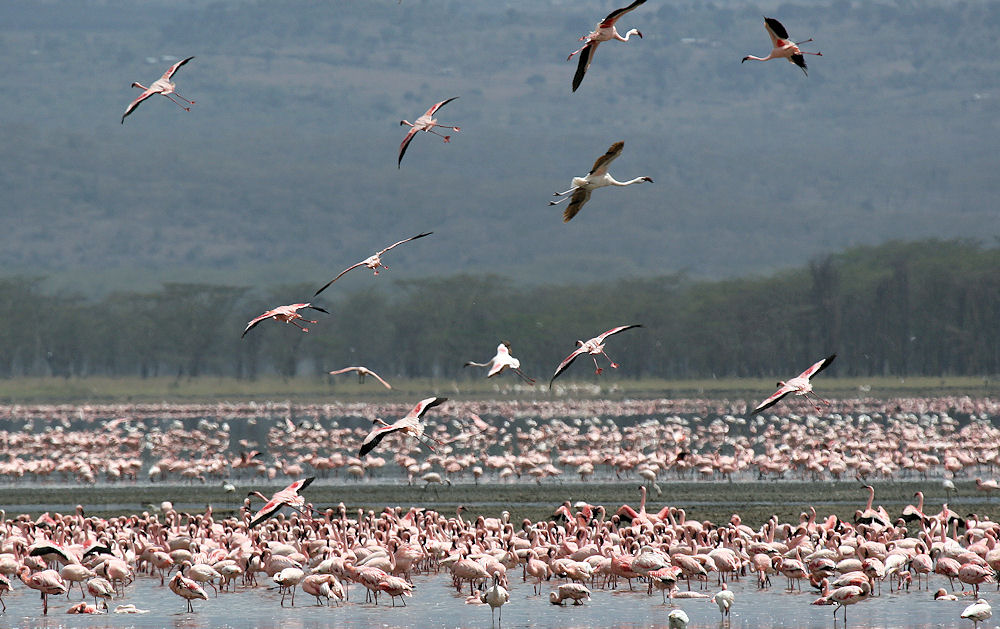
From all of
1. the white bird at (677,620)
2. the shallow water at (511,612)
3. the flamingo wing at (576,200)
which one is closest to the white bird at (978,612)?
the shallow water at (511,612)

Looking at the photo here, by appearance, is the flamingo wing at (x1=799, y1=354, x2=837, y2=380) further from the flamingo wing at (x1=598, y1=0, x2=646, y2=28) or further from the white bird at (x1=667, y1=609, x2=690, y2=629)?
the flamingo wing at (x1=598, y1=0, x2=646, y2=28)

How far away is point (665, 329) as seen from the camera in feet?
337

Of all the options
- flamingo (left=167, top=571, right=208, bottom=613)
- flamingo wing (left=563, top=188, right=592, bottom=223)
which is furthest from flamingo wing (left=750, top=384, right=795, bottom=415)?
flamingo (left=167, top=571, right=208, bottom=613)

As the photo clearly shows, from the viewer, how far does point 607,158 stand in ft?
41.4

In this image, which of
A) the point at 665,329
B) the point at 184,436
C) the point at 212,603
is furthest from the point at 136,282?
the point at 212,603

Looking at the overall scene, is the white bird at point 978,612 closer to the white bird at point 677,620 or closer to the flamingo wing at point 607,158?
the white bird at point 677,620

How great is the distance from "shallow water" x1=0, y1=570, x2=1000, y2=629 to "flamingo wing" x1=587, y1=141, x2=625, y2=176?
462 cm

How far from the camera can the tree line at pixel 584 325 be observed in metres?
96.6

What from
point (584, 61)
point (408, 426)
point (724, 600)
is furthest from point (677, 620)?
point (584, 61)

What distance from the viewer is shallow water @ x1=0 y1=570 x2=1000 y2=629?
46.9 ft

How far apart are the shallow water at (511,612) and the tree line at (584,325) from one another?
77.2m

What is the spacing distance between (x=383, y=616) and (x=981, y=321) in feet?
282

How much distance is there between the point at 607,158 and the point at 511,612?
5270mm

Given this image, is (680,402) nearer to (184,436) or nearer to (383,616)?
(184,436)
